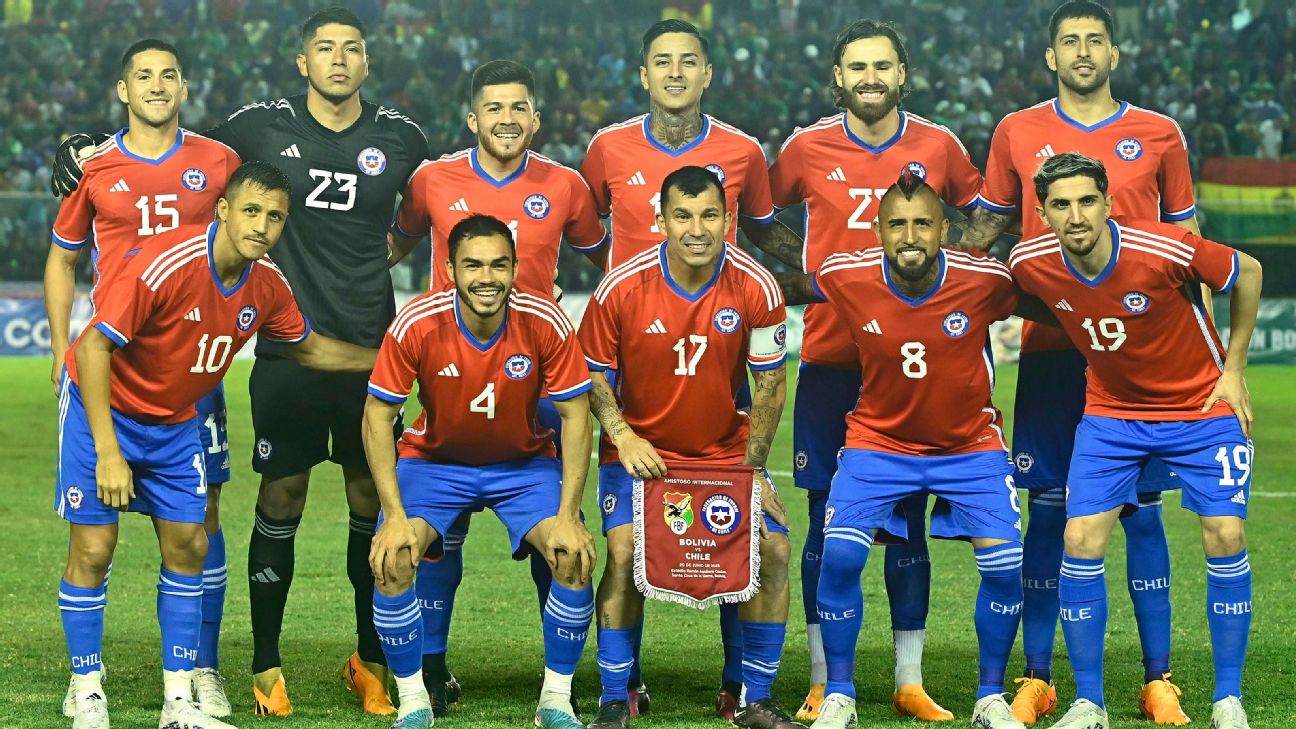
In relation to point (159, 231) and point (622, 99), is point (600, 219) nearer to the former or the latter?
point (159, 231)

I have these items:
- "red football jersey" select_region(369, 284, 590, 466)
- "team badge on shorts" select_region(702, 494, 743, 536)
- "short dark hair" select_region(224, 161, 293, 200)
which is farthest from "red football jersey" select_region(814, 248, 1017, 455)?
"short dark hair" select_region(224, 161, 293, 200)

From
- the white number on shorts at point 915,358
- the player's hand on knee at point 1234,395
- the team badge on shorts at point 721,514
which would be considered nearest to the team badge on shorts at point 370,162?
the team badge on shorts at point 721,514

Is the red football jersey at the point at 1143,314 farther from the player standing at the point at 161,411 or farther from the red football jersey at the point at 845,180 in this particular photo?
the player standing at the point at 161,411

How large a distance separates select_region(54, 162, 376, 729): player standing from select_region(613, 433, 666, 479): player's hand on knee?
1.32m

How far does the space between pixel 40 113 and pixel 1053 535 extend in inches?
907

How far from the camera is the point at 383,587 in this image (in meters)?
5.33

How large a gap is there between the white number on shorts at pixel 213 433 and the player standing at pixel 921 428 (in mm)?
2173

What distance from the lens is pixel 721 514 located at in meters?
5.42

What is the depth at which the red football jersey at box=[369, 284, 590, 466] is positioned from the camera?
542 centimetres

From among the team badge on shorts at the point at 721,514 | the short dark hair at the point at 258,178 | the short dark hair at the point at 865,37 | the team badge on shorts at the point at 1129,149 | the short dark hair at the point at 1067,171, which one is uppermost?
the short dark hair at the point at 865,37

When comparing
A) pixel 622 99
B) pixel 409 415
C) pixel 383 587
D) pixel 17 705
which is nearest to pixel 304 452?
pixel 383 587

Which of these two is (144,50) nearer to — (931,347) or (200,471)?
(200,471)

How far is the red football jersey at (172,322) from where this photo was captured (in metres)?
5.15

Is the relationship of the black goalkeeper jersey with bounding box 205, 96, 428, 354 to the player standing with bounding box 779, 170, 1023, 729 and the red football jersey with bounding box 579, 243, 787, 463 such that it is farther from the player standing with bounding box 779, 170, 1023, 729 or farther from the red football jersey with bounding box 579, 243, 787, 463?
the player standing with bounding box 779, 170, 1023, 729
